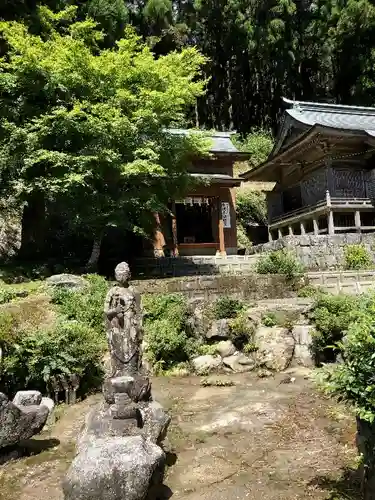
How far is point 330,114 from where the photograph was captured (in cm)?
3039

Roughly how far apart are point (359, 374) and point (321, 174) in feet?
74.5

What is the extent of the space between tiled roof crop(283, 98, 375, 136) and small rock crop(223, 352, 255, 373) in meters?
18.8

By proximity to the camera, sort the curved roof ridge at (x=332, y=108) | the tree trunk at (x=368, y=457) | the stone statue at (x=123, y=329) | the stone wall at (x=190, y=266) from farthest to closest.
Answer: the curved roof ridge at (x=332, y=108)
the stone wall at (x=190, y=266)
the stone statue at (x=123, y=329)
the tree trunk at (x=368, y=457)

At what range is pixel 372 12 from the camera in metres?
37.6

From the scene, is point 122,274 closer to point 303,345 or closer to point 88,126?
point 303,345

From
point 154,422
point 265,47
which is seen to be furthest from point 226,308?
point 265,47

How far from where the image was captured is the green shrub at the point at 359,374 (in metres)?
4.04

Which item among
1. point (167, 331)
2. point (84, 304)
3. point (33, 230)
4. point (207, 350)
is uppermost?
point (33, 230)

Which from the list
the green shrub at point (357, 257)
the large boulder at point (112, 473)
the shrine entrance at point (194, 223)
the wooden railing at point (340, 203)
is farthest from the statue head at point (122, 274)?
the shrine entrance at point (194, 223)

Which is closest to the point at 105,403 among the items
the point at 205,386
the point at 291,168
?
the point at 205,386

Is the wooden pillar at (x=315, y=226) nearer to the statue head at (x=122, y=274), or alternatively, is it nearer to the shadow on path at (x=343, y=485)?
the statue head at (x=122, y=274)

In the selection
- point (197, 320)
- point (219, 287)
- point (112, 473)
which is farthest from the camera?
point (219, 287)

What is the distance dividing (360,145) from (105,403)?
2262 cm

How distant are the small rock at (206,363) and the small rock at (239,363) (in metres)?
0.28
